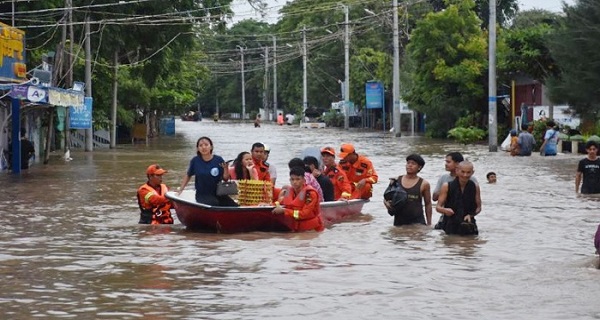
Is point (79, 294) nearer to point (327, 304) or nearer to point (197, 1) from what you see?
point (327, 304)

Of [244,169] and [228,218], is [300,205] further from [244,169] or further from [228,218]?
[244,169]

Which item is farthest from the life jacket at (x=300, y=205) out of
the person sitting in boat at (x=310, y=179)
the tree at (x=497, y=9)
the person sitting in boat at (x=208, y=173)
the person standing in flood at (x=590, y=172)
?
the tree at (x=497, y=9)

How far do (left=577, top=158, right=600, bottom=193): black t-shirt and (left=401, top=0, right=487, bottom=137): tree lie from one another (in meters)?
34.9

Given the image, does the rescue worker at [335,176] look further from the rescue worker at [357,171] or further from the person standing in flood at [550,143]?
the person standing in flood at [550,143]

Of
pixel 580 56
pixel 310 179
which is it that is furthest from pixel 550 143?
pixel 310 179

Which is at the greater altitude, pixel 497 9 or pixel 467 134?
pixel 497 9

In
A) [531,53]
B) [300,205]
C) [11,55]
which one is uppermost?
[531,53]

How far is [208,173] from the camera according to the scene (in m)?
16.4

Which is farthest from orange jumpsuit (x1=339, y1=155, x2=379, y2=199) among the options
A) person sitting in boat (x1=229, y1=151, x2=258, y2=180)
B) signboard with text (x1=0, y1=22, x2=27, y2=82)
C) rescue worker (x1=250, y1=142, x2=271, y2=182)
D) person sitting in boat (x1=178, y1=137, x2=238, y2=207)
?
signboard with text (x1=0, y1=22, x2=27, y2=82)

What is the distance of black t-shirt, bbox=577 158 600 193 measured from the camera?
2129 cm

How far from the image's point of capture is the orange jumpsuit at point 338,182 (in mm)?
18438

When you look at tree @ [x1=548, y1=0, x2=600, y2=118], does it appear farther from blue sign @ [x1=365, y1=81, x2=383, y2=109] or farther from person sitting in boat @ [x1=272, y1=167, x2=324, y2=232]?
blue sign @ [x1=365, y1=81, x2=383, y2=109]

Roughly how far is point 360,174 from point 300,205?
2.97 m

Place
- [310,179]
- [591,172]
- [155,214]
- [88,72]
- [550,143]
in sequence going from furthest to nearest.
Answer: [88,72] < [550,143] < [591,172] < [155,214] < [310,179]
